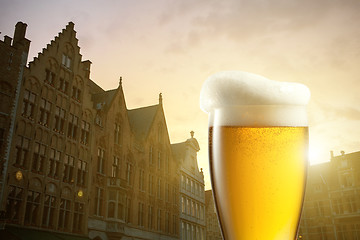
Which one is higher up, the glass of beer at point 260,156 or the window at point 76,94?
the window at point 76,94

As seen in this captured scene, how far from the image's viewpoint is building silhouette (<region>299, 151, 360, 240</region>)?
Answer: 40344 mm

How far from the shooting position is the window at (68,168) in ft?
65.4

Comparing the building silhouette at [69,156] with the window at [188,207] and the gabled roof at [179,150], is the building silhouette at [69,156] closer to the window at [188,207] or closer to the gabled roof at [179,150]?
the window at [188,207]

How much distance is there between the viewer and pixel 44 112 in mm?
19047

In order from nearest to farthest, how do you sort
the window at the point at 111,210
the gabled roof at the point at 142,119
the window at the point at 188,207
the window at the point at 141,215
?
Answer: 1. the window at the point at 111,210
2. the window at the point at 141,215
3. the gabled roof at the point at 142,119
4. the window at the point at 188,207

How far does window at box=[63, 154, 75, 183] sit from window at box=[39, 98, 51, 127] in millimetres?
2447

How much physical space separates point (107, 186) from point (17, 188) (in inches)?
278

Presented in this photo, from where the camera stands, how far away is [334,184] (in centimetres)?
4309

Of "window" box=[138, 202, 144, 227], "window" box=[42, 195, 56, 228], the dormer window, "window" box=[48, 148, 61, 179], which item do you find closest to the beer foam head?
"window" box=[42, 195, 56, 228]

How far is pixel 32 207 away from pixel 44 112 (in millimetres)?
5127

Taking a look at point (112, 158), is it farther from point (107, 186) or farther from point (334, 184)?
point (334, 184)

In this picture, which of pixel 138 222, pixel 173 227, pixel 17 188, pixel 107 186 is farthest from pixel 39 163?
pixel 173 227

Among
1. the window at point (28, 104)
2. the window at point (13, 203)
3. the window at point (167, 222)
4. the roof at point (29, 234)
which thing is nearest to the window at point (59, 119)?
the window at point (28, 104)

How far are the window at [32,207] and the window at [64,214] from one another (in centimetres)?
178
